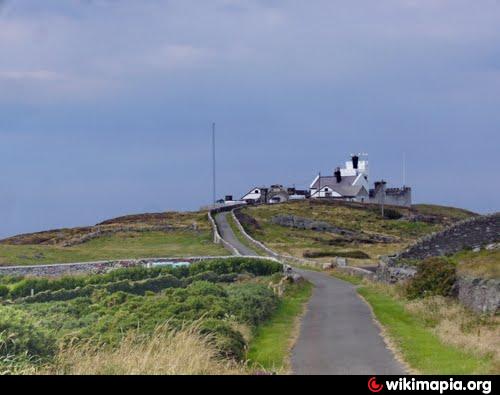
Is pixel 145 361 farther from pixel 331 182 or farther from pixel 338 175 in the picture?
pixel 331 182

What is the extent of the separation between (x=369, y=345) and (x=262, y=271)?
93.8 ft

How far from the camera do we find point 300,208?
11144 centimetres

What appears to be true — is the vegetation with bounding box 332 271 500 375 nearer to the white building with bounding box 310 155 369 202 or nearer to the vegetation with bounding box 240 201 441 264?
the vegetation with bounding box 240 201 441 264

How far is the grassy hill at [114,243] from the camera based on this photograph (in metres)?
62.2

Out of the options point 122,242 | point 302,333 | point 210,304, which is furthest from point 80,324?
point 122,242

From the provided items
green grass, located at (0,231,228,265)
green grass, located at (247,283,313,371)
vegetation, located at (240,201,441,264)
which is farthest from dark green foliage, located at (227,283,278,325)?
vegetation, located at (240,201,441,264)

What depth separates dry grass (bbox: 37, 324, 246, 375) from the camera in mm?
10688

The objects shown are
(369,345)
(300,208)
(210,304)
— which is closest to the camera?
(369,345)

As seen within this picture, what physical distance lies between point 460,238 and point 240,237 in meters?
38.0

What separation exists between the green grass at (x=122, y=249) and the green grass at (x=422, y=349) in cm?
3543

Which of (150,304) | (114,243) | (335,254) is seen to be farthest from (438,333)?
(114,243)

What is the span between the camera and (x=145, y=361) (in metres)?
10.7
